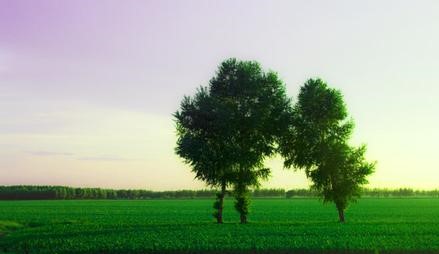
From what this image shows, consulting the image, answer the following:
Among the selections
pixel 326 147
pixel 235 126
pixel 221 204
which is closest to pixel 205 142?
pixel 235 126

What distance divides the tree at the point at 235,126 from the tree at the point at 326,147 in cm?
185

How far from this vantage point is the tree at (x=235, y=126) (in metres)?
50.6

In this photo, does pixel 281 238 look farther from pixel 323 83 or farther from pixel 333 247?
pixel 323 83

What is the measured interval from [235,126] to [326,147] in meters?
8.89

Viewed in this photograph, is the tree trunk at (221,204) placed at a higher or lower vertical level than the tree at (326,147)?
lower

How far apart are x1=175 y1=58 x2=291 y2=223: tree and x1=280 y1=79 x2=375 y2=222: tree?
6.07 feet

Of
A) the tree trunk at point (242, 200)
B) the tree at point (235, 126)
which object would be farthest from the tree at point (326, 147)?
the tree trunk at point (242, 200)

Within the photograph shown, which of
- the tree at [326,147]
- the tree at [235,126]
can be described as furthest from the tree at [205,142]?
the tree at [326,147]

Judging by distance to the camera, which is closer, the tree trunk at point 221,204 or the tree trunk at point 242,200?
the tree trunk at point 221,204

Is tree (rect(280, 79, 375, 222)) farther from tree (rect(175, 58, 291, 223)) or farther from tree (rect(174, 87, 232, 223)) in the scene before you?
tree (rect(174, 87, 232, 223))

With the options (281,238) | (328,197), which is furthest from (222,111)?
(281,238)

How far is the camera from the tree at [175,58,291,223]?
5056 cm

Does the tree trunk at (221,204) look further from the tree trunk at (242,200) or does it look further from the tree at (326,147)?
the tree at (326,147)

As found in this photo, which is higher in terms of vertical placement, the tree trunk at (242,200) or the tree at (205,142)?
the tree at (205,142)
